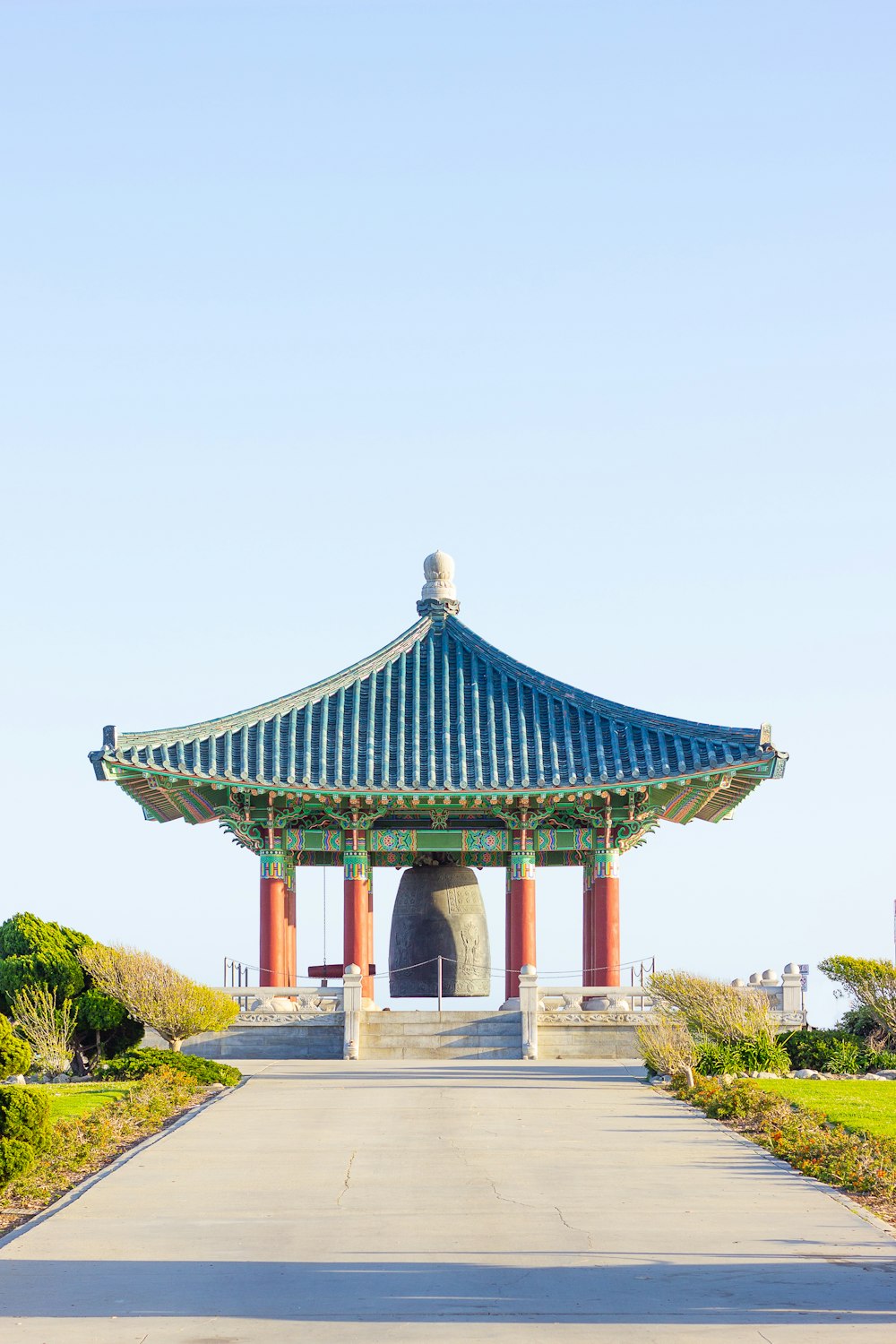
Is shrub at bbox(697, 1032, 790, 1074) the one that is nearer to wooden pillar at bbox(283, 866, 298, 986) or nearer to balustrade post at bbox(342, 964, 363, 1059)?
balustrade post at bbox(342, 964, 363, 1059)

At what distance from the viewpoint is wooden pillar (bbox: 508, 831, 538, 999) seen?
3481 centimetres

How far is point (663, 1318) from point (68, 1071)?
896 inches

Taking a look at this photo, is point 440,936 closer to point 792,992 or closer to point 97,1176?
point 792,992

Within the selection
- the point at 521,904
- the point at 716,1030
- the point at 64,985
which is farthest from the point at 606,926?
the point at 64,985

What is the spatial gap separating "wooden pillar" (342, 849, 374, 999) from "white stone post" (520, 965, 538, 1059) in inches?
156

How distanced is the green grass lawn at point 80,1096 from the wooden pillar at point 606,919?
12.4m

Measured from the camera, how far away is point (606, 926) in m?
35.3

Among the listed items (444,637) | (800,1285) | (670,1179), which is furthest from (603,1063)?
(800,1285)

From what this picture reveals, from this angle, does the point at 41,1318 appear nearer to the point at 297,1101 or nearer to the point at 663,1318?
the point at 663,1318

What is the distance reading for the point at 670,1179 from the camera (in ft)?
48.7

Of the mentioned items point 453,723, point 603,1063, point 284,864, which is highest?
point 453,723

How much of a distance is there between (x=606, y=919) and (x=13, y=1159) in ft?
76.2

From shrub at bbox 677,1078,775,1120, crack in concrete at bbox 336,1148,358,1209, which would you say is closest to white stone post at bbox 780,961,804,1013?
shrub at bbox 677,1078,775,1120

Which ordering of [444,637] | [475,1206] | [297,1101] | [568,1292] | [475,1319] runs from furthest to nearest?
1. [444,637]
2. [297,1101]
3. [475,1206]
4. [568,1292]
5. [475,1319]
